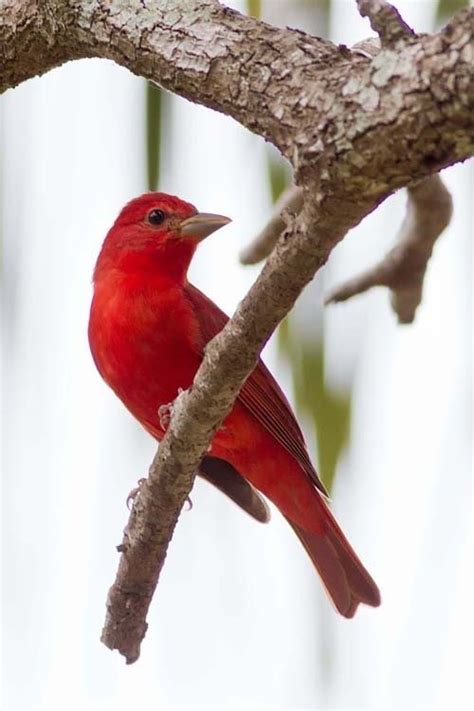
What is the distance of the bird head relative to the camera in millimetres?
4043

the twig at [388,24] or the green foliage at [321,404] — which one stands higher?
the twig at [388,24]

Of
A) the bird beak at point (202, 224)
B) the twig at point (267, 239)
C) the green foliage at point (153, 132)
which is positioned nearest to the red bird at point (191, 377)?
the bird beak at point (202, 224)

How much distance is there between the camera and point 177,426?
2389 mm

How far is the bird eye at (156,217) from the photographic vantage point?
418 cm

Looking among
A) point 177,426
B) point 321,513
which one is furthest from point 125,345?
point 177,426

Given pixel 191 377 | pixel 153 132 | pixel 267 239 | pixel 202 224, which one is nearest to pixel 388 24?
pixel 153 132

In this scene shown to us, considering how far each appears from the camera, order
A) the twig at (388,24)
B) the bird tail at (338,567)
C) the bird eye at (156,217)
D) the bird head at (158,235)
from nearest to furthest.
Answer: the twig at (388,24) → the bird tail at (338,567) → the bird head at (158,235) → the bird eye at (156,217)

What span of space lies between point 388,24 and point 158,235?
2519mm

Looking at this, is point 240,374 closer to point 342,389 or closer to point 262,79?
point 342,389

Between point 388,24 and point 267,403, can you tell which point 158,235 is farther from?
point 388,24

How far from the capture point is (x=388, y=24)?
1686 mm

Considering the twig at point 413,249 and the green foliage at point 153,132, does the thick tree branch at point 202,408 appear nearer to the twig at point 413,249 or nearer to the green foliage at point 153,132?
the green foliage at point 153,132

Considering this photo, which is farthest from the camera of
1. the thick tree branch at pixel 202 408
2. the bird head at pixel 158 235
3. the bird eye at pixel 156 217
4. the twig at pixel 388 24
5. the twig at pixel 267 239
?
the bird eye at pixel 156 217

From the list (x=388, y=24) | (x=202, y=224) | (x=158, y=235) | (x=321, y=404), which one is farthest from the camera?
(x=158, y=235)
